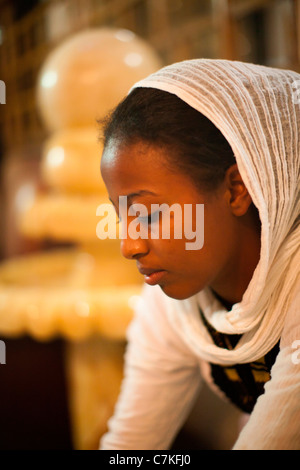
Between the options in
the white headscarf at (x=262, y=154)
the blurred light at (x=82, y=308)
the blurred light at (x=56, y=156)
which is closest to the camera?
the white headscarf at (x=262, y=154)

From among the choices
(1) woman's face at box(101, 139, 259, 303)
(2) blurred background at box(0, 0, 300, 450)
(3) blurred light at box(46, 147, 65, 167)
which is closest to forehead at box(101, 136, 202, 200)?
(1) woman's face at box(101, 139, 259, 303)

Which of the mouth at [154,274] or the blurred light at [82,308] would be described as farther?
the blurred light at [82,308]

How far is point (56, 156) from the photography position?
1.17 meters

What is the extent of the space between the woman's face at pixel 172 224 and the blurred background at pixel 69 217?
42cm

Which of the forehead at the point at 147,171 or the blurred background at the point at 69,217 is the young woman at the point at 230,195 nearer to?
the forehead at the point at 147,171

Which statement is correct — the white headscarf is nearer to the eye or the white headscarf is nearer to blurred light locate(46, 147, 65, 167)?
the eye

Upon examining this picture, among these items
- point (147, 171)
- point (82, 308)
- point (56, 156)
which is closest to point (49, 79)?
point (56, 156)

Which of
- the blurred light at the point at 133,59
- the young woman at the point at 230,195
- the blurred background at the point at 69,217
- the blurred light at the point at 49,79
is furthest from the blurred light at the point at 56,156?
the young woman at the point at 230,195

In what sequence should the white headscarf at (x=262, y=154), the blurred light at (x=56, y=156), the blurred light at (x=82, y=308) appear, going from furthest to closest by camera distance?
1. the blurred light at (x=56, y=156)
2. the blurred light at (x=82, y=308)
3. the white headscarf at (x=262, y=154)

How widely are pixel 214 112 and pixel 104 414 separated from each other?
1.02 m

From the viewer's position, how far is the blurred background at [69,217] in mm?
1077

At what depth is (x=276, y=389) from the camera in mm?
553

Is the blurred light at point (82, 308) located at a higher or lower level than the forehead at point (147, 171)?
lower
